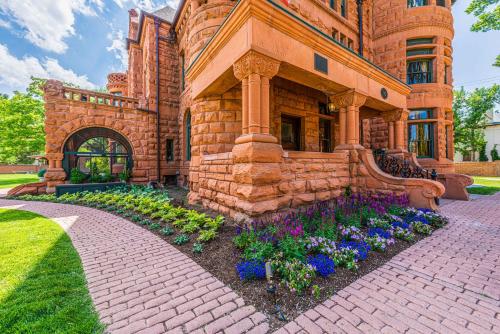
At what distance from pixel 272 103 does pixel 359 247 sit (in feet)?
18.0

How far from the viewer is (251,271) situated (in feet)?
9.20

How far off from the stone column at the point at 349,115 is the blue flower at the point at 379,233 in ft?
10.1

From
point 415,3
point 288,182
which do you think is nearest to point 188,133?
point 288,182

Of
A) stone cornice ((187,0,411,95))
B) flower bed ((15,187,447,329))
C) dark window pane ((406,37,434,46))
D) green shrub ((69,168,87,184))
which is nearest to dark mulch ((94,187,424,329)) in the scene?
flower bed ((15,187,447,329))

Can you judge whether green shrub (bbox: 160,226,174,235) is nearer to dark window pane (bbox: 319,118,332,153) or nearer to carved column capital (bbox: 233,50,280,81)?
carved column capital (bbox: 233,50,280,81)

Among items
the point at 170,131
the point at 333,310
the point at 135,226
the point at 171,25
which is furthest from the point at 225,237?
the point at 171,25

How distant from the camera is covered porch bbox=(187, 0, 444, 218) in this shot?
4277 mm

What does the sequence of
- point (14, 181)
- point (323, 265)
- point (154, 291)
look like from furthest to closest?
point (14, 181), point (323, 265), point (154, 291)

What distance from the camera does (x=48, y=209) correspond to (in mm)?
7375

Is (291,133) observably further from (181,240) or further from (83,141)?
(83,141)

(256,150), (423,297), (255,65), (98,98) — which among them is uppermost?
(98,98)

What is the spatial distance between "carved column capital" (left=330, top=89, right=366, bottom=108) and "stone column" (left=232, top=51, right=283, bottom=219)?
10.4 feet

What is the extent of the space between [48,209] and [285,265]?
8943 millimetres

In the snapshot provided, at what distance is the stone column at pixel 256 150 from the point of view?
13.6 ft
